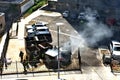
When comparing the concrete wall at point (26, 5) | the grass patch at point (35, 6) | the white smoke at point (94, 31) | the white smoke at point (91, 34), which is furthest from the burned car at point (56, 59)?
the concrete wall at point (26, 5)

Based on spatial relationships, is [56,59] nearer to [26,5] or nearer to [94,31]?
[94,31]

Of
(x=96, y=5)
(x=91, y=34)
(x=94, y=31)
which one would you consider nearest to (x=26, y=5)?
(x=96, y=5)

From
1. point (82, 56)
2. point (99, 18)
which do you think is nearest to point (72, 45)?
point (82, 56)

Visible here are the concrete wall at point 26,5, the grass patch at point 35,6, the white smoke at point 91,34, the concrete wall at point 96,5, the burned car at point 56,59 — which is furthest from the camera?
the concrete wall at point 26,5

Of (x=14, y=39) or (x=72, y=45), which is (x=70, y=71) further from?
(x=14, y=39)

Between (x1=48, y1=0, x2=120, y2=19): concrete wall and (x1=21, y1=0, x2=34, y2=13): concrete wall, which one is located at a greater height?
(x1=48, y1=0, x2=120, y2=19): concrete wall

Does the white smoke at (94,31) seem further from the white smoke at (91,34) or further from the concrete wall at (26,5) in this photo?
the concrete wall at (26,5)

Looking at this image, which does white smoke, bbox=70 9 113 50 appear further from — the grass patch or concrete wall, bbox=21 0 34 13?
concrete wall, bbox=21 0 34 13

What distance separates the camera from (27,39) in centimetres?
4250

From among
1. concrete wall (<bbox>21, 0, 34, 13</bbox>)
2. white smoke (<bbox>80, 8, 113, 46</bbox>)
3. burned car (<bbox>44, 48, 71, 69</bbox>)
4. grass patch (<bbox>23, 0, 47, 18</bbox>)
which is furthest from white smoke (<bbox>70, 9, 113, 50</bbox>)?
concrete wall (<bbox>21, 0, 34, 13</bbox>)

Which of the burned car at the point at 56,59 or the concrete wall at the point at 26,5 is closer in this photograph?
the burned car at the point at 56,59

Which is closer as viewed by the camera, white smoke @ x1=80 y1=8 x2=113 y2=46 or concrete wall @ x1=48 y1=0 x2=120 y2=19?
white smoke @ x1=80 y1=8 x2=113 y2=46

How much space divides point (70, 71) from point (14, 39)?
45.2 feet

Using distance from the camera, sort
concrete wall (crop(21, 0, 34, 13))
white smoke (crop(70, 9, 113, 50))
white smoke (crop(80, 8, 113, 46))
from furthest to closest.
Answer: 1. concrete wall (crop(21, 0, 34, 13))
2. white smoke (crop(80, 8, 113, 46))
3. white smoke (crop(70, 9, 113, 50))
